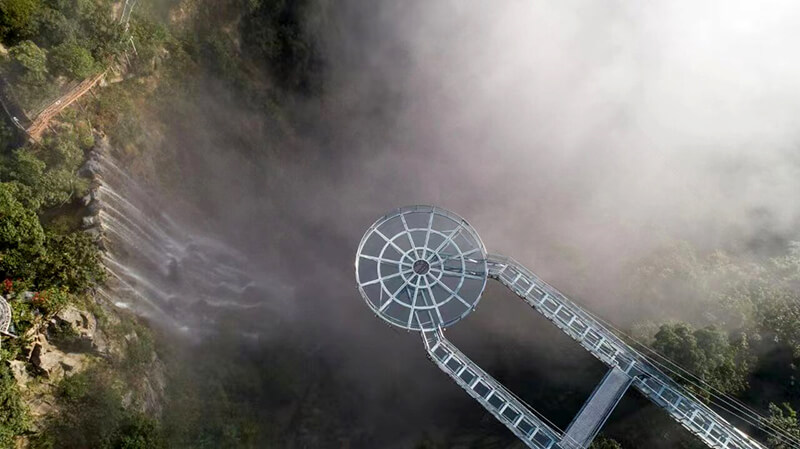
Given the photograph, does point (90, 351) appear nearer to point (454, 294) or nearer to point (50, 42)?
point (50, 42)

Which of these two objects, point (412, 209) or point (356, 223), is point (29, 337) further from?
point (356, 223)

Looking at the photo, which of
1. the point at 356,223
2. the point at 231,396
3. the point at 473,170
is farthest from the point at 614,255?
the point at 231,396

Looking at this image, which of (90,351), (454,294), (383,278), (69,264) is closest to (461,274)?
(454,294)

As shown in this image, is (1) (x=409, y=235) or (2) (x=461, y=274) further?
(1) (x=409, y=235)

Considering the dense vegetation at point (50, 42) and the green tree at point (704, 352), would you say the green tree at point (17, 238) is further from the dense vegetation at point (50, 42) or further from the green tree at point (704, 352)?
the green tree at point (704, 352)

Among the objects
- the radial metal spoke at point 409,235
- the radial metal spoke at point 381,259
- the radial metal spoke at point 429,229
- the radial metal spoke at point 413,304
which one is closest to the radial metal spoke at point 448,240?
the radial metal spoke at point 429,229

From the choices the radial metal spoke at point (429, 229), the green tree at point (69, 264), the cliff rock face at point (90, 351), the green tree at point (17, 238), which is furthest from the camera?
the radial metal spoke at point (429, 229)
